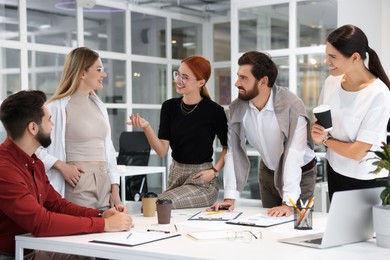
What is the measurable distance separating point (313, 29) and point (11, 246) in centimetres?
658

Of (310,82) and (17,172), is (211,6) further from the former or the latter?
(17,172)

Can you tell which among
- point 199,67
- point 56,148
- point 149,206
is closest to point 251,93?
point 199,67

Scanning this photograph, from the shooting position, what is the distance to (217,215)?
2922 mm

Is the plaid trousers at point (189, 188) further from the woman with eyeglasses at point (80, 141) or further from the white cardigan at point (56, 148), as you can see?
the white cardigan at point (56, 148)

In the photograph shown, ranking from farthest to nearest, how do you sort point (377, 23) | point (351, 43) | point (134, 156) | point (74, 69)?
point (134, 156)
point (377, 23)
point (74, 69)
point (351, 43)

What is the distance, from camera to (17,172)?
2.45 meters

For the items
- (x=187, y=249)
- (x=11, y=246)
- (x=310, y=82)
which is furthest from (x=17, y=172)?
(x=310, y=82)

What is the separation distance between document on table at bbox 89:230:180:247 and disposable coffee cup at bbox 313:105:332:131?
0.87m

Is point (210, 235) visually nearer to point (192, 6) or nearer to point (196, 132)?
point (196, 132)

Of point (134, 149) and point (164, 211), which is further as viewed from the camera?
point (134, 149)

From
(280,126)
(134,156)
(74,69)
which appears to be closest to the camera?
(280,126)

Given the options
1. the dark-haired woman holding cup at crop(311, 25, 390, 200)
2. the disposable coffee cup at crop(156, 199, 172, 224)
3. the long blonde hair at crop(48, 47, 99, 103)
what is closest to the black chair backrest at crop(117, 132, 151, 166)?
the long blonde hair at crop(48, 47, 99, 103)

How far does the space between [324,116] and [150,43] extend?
23.7ft

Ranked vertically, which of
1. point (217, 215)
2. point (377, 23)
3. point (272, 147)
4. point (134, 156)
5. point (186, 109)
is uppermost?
point (377, 23)
